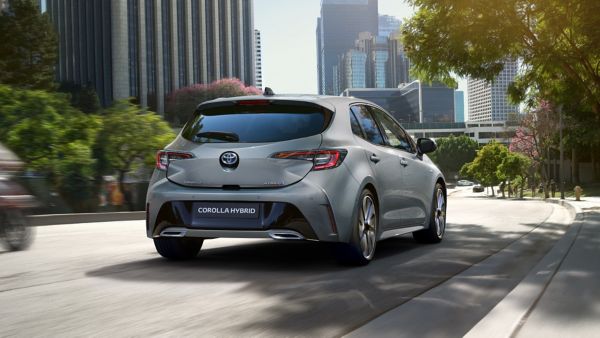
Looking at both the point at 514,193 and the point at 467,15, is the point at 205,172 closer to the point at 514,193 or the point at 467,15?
→ the point at 467,15

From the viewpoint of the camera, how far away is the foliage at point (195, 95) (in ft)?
321

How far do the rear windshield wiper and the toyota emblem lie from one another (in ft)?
0.69

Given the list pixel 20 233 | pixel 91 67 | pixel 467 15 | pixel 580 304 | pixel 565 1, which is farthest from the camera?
pixel 91 67

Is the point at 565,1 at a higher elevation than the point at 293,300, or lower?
higher

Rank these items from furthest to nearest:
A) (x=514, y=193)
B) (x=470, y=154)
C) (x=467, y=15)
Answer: (x=470, y=154), (x=514, y=193), (x=467, y=15)

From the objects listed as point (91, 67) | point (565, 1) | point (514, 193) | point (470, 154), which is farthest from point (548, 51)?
point (470, 154)

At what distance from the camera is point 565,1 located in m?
15.8

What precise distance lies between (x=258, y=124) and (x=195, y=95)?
96961 mm

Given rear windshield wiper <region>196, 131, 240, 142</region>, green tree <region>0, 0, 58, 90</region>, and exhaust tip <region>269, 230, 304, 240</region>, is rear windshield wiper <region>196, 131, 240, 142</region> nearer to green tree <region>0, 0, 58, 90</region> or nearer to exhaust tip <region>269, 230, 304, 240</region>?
exhaust tip <region>269, 230, 304, 240</region>

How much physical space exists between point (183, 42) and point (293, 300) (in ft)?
393

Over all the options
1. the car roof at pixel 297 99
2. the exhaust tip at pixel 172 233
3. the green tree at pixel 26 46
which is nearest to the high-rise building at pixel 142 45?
the green tree at pixel 26 46

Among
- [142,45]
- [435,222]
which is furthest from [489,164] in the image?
[435,222]

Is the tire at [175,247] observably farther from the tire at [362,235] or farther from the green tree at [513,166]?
the green tree at [513,166]

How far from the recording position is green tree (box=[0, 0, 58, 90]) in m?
51.5
